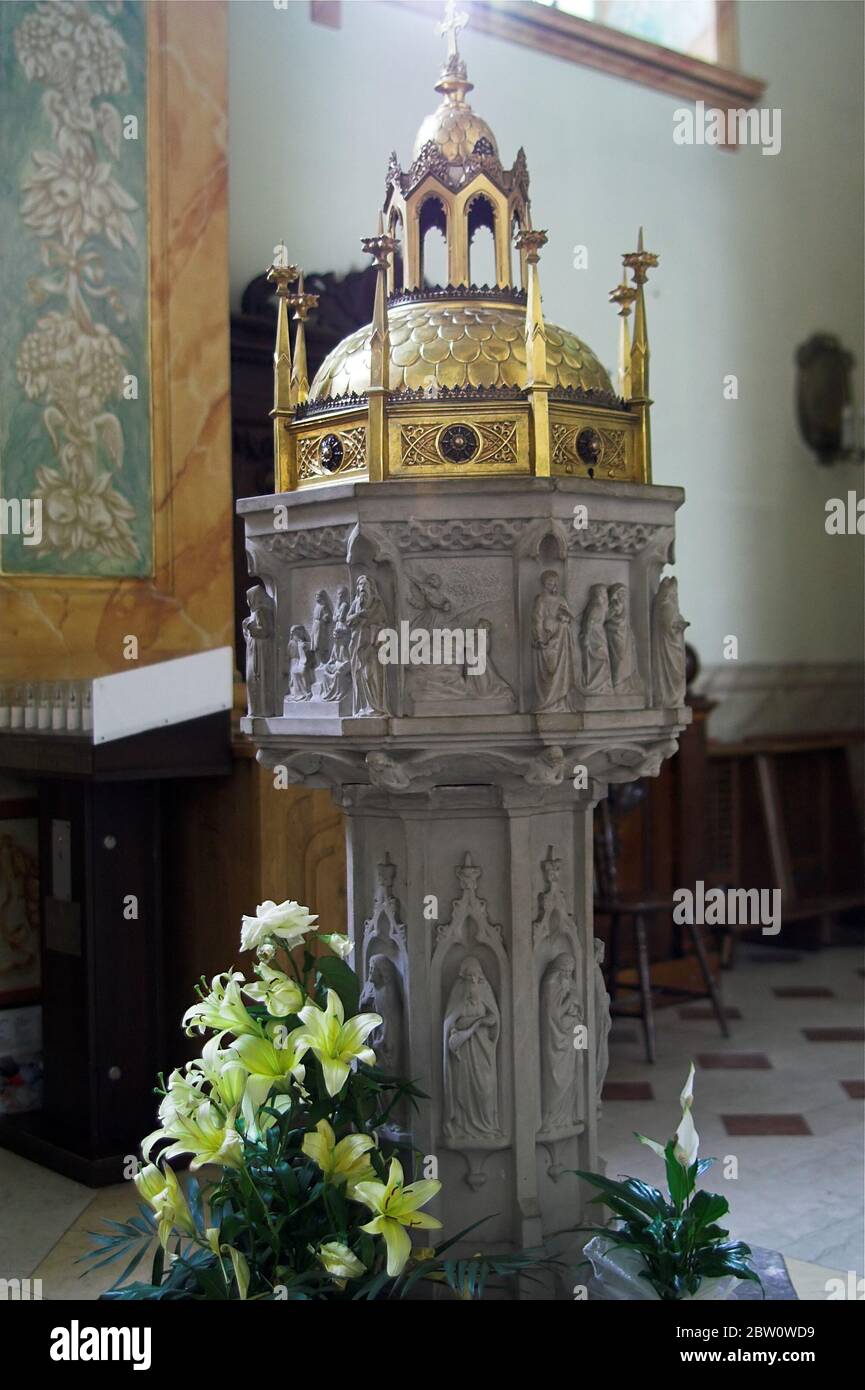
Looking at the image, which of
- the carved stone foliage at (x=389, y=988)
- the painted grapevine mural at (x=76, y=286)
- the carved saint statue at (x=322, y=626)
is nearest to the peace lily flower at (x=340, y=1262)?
the carved stone foliage at (x=389, y=988)

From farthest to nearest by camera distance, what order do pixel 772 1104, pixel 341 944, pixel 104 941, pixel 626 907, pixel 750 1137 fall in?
pixel 626 907, pixel 772 1104, pixel 750 1137, pixel 104 941, pixel 341 944

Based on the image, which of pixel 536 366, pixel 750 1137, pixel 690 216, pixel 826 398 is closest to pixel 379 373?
pixel 536 366

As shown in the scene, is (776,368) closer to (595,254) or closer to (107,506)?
(595,254)

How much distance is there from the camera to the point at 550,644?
240cm

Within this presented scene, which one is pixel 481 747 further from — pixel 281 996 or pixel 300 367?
pixel 300 367

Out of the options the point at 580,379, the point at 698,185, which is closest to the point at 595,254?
the point at 698,185

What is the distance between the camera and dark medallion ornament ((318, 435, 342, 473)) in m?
2.61

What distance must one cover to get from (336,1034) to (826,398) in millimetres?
6804

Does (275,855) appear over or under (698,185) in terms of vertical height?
under

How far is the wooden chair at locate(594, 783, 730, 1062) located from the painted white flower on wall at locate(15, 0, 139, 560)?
208 centimetres

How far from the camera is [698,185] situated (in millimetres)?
7574

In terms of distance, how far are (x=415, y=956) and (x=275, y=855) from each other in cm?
181

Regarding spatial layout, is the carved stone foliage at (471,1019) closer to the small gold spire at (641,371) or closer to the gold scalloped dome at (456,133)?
the small gold spire at (641,371)

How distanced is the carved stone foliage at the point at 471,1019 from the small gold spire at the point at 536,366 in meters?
0.72
